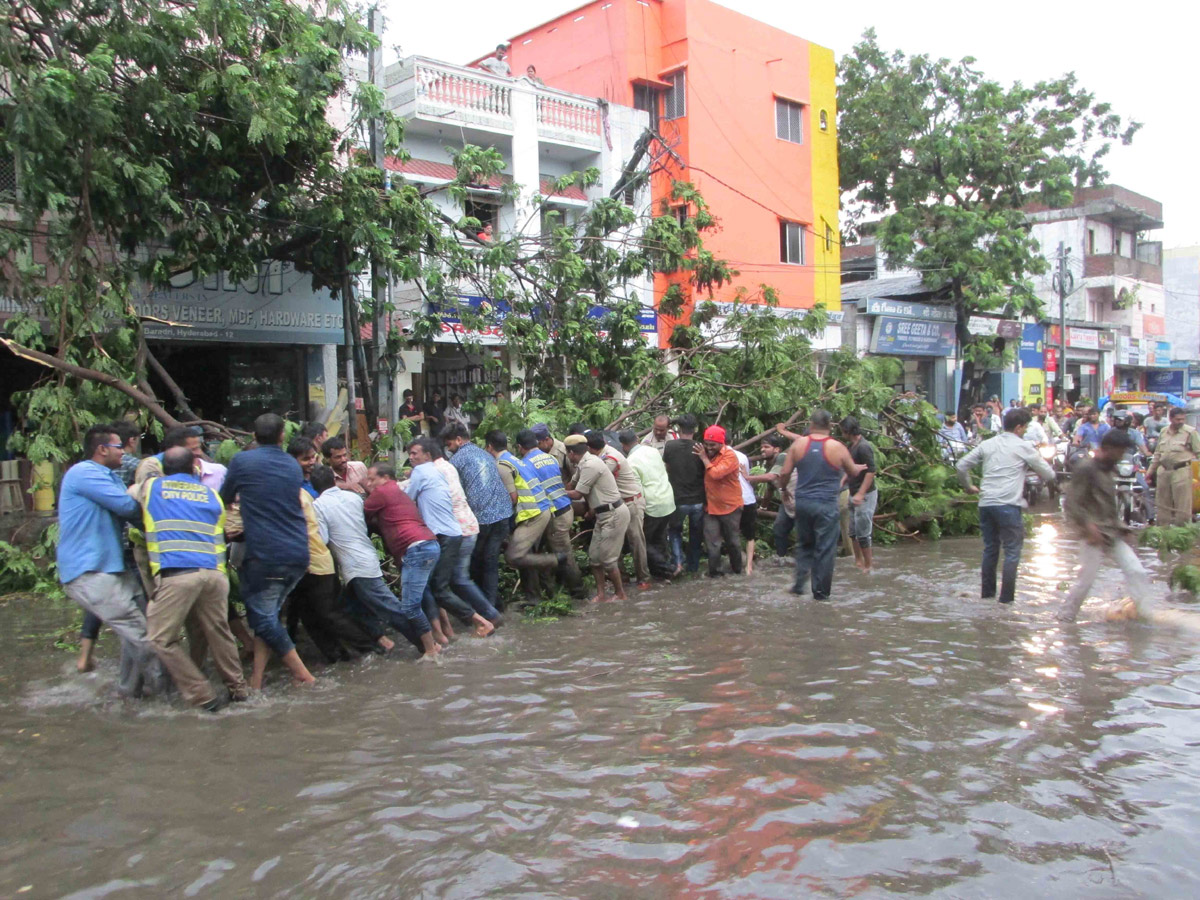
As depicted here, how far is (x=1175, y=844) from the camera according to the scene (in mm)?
3883

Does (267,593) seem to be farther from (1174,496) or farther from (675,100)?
(675,100)

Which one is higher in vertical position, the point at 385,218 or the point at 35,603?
the point at 385,218

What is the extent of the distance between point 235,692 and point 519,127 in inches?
643

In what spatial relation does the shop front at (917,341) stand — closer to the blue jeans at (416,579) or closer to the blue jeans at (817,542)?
the blue jeans at (817,542)

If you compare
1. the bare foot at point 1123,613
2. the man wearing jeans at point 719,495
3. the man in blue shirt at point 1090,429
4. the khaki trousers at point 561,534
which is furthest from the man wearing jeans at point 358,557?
the man in blue shirt at point 1090,429

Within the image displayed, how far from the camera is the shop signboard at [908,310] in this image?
2852 cm

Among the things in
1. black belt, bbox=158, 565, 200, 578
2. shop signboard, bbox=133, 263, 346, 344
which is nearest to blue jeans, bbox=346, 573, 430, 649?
black belt, bbox=158, 565, 200, 578

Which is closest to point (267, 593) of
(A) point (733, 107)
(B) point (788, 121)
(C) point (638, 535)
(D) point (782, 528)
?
(C) point (638, 535)

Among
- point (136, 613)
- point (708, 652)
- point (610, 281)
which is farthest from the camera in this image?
point (610, 281)

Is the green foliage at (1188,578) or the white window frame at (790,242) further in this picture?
the white window frame at (790,242)

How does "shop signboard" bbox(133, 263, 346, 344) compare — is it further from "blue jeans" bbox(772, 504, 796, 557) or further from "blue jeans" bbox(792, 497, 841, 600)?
"blue jeans" bbox(792, 497, 841, 600)

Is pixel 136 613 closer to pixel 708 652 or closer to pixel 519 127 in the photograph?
pixel 708 652

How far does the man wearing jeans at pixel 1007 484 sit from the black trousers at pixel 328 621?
5.29m

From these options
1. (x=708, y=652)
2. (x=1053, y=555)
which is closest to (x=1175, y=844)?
(x=708, y=652)
